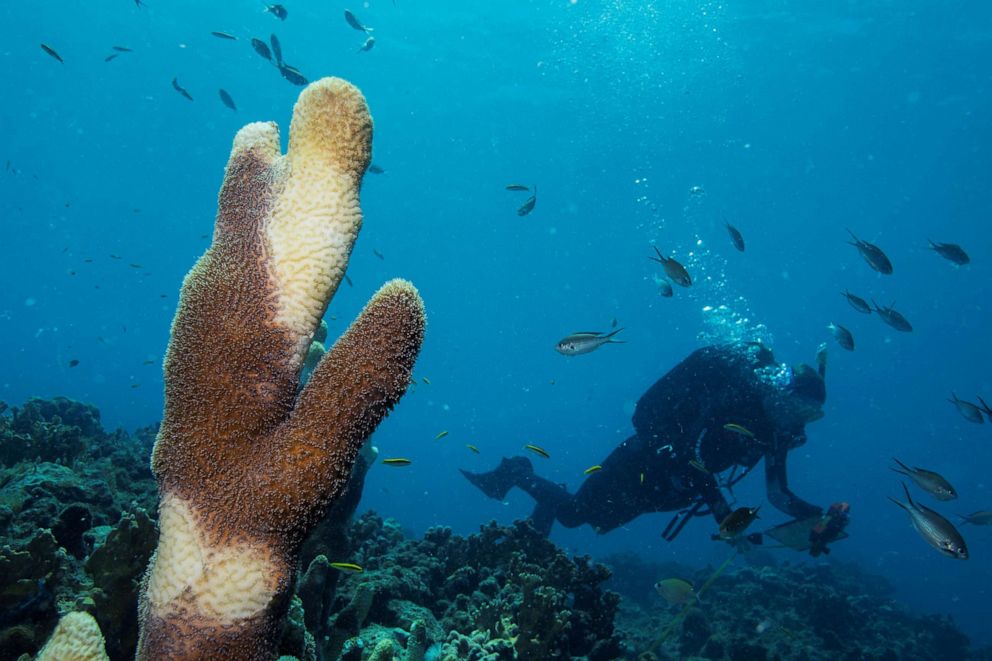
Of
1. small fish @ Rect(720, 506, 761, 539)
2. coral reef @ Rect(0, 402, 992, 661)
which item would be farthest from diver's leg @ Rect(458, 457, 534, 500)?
small fish @ Rect(720, 506, 761, 539)

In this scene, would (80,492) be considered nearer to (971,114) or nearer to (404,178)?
(971,114)

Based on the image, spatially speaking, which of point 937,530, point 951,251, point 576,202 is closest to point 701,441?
point 937,530

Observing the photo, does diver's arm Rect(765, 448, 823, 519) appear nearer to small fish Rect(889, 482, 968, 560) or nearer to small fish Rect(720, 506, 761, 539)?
small fish Rect(889, 482, 968, 560)

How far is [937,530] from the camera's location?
558 centimetres

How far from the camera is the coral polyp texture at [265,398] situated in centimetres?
137

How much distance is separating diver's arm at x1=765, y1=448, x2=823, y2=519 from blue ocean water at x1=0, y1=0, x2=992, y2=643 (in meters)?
8.05

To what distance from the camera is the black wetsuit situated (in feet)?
30.3

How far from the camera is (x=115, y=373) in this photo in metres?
104

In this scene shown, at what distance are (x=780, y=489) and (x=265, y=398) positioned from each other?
9.57 m

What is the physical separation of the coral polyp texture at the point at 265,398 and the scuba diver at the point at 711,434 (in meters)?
7.88

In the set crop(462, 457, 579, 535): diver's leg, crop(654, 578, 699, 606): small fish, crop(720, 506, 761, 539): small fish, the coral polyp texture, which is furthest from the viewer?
crop(462, 457, 579, 535): diver's leg

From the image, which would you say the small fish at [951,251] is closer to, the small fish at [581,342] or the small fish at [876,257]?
the small fish at [876,257]

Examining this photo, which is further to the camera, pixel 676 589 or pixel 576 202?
pixel 576 202

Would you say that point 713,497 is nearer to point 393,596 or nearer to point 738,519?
point 738,519
